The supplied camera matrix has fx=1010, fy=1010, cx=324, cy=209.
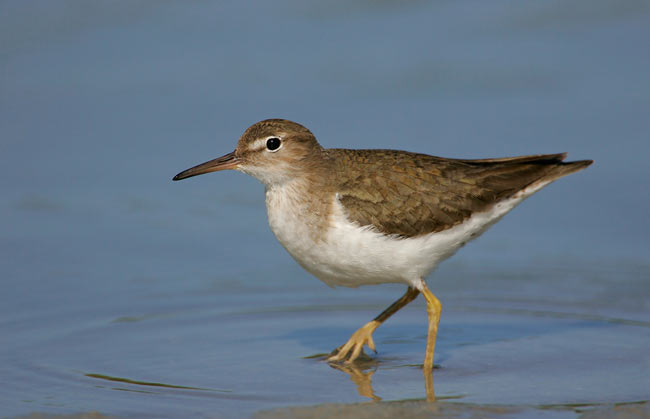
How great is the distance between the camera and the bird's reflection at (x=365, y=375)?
9508mm

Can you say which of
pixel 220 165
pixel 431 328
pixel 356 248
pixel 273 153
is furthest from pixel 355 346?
pixel 220 165

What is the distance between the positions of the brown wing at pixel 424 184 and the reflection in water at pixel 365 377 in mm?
1417

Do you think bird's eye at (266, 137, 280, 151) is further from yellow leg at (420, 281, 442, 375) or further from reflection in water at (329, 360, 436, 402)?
reflection in water at (329, 360, 436, 402)

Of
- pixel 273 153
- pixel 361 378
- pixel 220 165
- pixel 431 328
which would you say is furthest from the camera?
pixel 220 165

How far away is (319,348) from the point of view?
36.3 feet

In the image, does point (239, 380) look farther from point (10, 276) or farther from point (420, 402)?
point (10, 276)

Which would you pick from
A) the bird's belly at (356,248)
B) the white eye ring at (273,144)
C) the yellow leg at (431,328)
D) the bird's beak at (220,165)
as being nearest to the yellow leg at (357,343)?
the bird's belly at (356,248)

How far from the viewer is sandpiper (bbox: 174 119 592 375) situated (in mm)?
10320

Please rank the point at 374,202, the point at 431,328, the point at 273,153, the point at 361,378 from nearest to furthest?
the point at 361,378 → the point at 374,202 → the point at 431,328 → the point at 273,153

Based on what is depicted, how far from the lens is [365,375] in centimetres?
1016

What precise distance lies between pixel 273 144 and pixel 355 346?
2.36 m

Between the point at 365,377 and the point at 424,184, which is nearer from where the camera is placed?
the point at 365,377

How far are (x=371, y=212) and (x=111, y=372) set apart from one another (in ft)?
10.1

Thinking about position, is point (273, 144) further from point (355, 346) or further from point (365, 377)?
point (365, 377)
